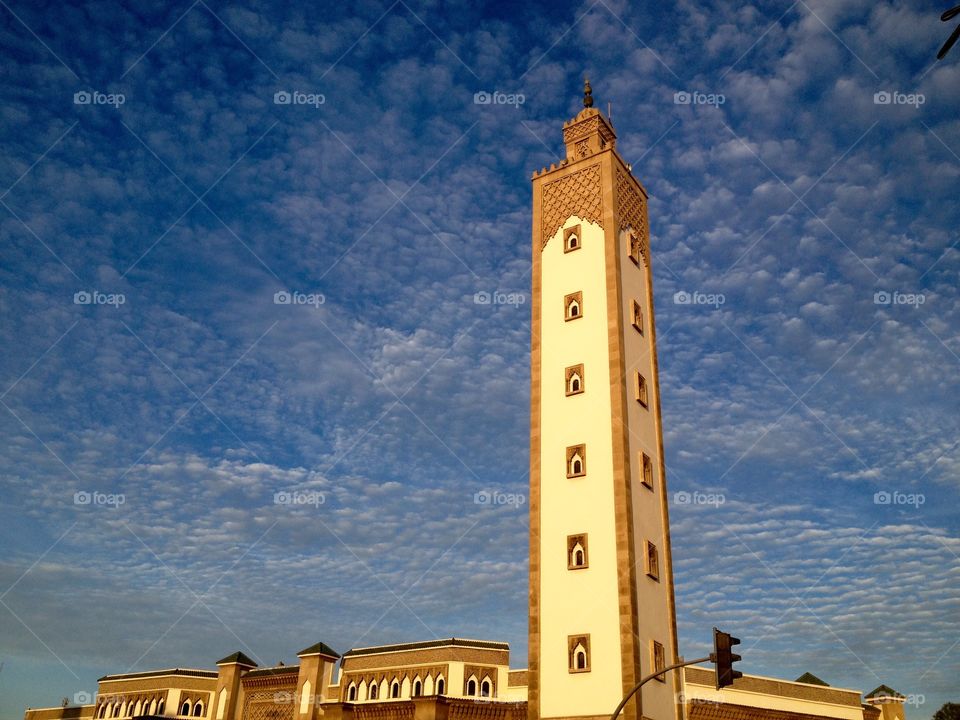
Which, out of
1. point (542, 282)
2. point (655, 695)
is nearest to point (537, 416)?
point (542, 282)

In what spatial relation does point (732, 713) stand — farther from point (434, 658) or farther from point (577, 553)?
point (577, 553)

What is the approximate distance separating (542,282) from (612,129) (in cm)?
1020

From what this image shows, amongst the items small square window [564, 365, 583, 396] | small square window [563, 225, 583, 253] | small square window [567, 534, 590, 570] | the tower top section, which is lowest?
small square window [567, 534, 590, 570]

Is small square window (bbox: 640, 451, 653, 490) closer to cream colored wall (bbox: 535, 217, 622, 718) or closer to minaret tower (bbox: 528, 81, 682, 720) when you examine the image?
minaret tower (bbox: 528, 81, 682, 720)

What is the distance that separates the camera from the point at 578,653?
2812 cm

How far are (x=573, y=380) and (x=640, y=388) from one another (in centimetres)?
309

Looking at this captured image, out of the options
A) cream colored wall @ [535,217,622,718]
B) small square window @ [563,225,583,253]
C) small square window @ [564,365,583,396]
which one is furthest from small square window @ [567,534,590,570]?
small square window @ [563,225,583,253]

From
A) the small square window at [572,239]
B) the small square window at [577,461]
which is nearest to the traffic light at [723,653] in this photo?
the small square window at [577,461]

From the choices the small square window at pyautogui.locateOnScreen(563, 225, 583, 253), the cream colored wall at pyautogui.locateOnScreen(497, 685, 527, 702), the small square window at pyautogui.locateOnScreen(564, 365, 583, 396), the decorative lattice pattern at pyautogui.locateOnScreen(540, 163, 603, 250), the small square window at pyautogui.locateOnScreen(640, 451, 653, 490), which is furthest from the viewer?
the cream colored wall at pyautogui.locateOnScreen(497, 685, 527, 702)

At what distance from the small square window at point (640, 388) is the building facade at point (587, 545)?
0.44ft

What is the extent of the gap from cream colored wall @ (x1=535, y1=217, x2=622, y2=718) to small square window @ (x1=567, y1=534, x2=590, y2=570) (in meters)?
0.18

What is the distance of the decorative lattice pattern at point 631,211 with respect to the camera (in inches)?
1442

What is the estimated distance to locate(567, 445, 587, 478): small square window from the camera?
3111cm

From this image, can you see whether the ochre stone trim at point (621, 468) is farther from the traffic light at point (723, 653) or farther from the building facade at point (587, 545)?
the traffic light at point (723, 653)
